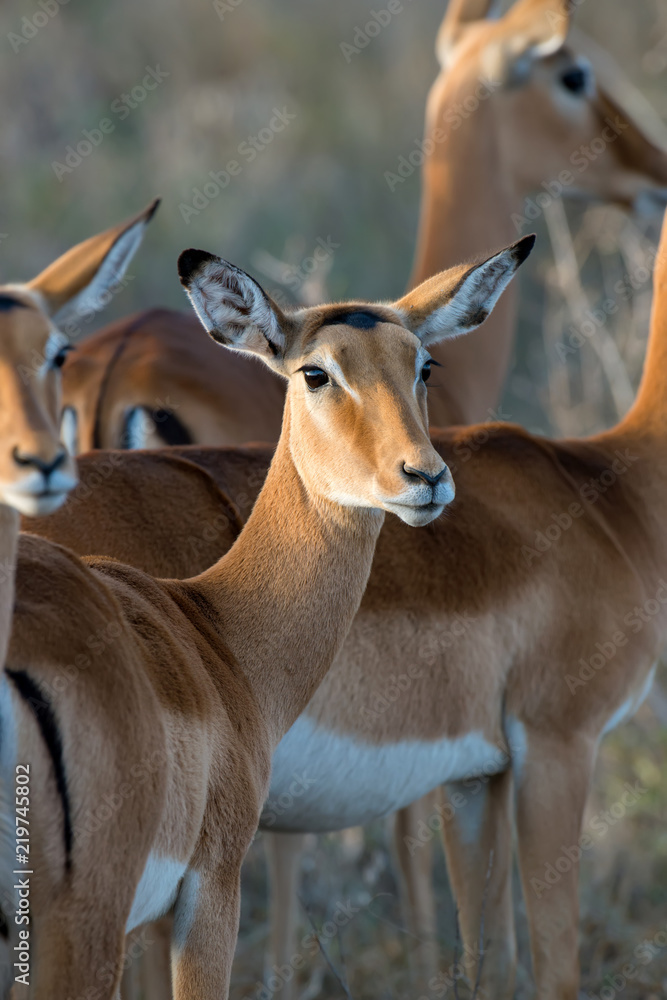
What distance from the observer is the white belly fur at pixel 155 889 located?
2.55 metres

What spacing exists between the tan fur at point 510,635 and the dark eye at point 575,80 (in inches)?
114

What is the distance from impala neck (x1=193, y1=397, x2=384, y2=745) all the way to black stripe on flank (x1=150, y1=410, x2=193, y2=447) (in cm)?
184

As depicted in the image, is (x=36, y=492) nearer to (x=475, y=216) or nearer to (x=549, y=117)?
(x=475, y=216)

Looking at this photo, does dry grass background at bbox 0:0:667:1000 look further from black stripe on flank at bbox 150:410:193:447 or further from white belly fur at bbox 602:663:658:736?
black stripe on flank at bbox 150:410:193:447

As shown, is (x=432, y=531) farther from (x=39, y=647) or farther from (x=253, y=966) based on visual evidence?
(x=253, y=966)

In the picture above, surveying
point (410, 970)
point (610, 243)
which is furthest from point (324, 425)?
point (610, 243)

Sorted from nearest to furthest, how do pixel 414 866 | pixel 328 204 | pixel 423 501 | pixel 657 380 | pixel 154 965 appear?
pixel 423 501
pixel 154 965
pixel 657 380
pixel 414 866
pixel 328 204

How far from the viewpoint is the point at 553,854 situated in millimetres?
4113

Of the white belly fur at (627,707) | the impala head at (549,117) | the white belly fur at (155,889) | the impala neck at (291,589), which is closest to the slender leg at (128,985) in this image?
the impala neck at (291,589)

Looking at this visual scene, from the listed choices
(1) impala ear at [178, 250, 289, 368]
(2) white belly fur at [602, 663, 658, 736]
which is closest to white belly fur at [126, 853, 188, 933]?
(1) impala ear at [178, 250, 289, 368]

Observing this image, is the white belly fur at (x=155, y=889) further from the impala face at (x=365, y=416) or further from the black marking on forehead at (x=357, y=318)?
the black marking on forehead at (x=357, y=318)

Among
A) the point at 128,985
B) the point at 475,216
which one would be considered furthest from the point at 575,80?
the point at 128,985

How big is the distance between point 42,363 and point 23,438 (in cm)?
33

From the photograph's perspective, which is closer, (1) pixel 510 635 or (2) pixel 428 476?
(2) pixel 428 476
